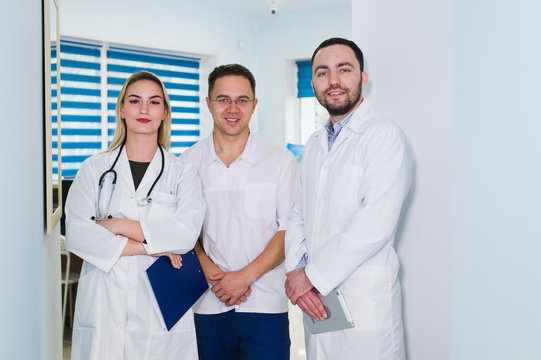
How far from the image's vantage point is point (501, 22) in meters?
0.73

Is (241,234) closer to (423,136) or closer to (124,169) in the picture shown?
(124,169)

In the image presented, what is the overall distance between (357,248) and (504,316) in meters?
0.66

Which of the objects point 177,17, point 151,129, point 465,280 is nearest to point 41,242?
point 151,129

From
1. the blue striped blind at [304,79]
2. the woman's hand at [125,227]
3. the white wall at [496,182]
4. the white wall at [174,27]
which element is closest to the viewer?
the white wall at [496,182]

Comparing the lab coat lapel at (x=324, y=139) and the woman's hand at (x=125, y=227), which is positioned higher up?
the lab coat lapel at (x=324, y=139)

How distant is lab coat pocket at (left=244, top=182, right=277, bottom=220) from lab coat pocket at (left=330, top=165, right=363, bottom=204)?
1.17ft

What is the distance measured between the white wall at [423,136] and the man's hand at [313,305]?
0.32 meters

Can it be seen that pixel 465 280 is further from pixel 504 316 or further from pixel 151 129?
pixel 151 129

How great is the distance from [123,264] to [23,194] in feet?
1.75

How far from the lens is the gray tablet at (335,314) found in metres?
1.45

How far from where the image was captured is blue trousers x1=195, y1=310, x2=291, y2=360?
175 cm

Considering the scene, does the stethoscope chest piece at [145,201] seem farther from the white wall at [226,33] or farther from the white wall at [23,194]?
the white wall at [226,33]

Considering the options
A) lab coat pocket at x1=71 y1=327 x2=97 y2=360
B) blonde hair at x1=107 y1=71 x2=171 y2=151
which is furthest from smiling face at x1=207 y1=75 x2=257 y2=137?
lab coat pocket at x1=71 y1=327 x2=97 y2=360

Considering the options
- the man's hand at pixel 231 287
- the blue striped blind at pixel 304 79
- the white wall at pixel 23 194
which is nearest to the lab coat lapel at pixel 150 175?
the white wall at pixel 23 194
